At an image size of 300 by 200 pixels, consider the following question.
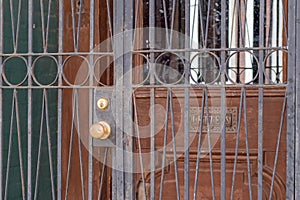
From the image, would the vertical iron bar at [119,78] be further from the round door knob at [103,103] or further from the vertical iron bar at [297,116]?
the vertical iron bar at [297,116]

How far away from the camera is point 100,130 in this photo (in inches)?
81.4

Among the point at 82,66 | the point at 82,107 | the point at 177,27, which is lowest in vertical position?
the point at 82,107

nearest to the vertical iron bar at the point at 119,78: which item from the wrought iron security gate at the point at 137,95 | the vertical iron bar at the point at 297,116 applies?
the wrought iron security gate at the point at 137,95

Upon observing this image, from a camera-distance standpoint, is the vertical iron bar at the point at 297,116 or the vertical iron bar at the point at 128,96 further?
the vertical iron bar at the point at 128,96

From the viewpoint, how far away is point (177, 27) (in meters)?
2.55

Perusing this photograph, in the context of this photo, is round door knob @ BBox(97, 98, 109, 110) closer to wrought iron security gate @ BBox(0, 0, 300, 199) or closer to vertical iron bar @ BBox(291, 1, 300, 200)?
wrought iron security gate @ BBox(0, 0, 300, 199)

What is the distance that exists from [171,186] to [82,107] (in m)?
0.63

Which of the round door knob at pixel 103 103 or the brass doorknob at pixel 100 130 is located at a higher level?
the round door knob at pixel 103 103

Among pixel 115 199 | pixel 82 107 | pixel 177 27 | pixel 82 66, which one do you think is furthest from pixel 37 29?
pixel 115 199

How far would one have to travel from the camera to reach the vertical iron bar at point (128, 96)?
2.05 metres

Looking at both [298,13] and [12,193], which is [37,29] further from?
[298,13]

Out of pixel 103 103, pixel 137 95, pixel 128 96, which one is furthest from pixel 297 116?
pixel 137 95

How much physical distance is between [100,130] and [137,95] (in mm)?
733

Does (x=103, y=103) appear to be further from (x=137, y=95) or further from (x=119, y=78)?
(x=137, y=95)
